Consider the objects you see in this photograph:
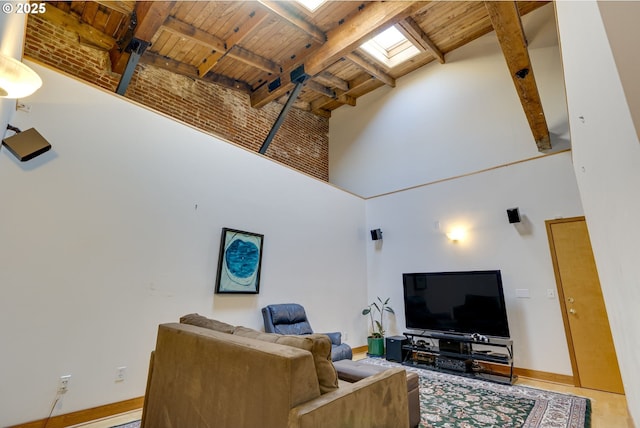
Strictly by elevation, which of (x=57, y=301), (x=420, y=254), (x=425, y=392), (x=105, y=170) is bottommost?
(x=425, y=392)

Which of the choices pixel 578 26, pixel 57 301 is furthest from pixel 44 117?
pixel 578 26

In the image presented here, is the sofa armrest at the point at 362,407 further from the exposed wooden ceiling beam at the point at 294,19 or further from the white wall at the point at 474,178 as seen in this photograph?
the exposed wooden ceiling beam at the point at 294,19

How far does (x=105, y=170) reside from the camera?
292 cm

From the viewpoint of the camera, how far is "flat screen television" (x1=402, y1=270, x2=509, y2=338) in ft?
13.0

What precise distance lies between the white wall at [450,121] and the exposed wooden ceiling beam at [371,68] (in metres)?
0.25

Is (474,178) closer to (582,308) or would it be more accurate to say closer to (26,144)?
(582,308)

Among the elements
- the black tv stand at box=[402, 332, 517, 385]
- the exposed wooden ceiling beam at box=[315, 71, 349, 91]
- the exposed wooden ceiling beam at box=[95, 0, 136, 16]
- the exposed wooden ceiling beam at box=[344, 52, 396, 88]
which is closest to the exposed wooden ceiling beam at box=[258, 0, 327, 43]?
the exposed wooden ceiling beam at box=[344, 52, 396, 88]

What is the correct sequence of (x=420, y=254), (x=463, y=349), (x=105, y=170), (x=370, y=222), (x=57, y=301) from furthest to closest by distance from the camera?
(x=370, y=222) → (x=420, y=254) → (x=463, y=349) → (x=105, y=170) → (x=57, y=301)

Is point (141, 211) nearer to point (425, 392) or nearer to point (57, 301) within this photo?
point (57, 301)

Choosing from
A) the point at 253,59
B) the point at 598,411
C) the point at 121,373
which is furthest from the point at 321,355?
the point at 253,59

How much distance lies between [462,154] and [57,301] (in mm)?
5744

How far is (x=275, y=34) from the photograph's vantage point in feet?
14.9

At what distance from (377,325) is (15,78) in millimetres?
5277

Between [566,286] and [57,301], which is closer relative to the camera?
[57,301]
